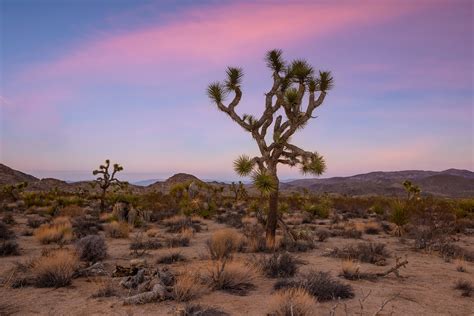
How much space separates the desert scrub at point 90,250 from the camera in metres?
8.84

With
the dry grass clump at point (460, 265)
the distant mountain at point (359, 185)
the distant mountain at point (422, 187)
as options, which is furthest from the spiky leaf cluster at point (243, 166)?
the distant mountain at point (422, 187)

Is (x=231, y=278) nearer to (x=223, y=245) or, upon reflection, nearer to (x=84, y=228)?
(x=223, y=245)

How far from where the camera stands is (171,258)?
9.18 meters

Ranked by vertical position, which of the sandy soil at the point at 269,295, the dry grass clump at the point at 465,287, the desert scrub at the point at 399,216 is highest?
the desert scrub at the point at 399,216

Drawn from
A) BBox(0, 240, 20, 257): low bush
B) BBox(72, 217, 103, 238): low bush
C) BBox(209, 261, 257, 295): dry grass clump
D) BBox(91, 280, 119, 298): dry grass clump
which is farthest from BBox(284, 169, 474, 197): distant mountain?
BBox(91, 280, 119, 298): dry grass clump

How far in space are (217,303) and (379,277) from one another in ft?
12.8

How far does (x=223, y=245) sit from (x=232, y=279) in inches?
101

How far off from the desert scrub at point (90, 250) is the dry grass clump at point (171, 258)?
139cm

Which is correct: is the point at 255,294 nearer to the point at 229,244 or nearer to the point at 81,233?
the point at 229,244

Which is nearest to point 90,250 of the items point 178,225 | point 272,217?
point 272,217

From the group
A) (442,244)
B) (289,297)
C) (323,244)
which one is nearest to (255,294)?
(289,297)

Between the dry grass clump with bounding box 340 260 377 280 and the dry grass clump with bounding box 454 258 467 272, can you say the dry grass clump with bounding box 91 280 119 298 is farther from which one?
the dry grass clump with bounding box 454 258 467 272

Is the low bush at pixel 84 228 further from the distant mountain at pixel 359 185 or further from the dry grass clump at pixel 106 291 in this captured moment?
the distant mountain at pixel 359 185

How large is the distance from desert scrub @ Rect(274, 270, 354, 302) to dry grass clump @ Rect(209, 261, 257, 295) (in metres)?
0.58
